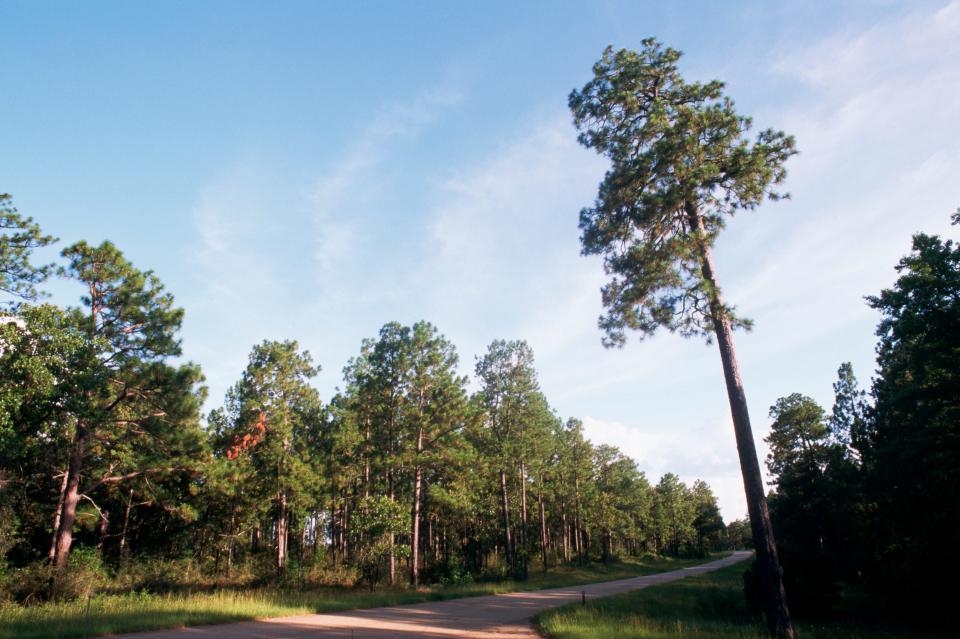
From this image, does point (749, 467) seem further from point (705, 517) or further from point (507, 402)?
point (705, 517)

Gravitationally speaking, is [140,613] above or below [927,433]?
below

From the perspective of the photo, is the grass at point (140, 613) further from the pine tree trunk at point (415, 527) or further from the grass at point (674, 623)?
the grass at point (674, 623)

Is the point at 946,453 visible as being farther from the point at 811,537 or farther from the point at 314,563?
the point at 314,563

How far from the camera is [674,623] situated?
14320 mm

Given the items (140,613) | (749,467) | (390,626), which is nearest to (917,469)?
(749,467)

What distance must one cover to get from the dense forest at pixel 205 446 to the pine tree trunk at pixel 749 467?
21.1 meters

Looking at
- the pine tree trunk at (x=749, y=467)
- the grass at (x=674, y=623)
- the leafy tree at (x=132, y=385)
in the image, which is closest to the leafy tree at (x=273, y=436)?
the leafy tree at (x=132, y=385)

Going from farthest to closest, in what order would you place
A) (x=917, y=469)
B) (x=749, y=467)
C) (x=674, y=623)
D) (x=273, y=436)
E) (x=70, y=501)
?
(x=273, y=436)
(x=70, y=501)
(x=917, y=469)
(x=674, y=623)
(x=749, y=467)

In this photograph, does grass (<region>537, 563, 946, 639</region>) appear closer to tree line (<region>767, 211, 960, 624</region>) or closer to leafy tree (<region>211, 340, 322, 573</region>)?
tree line (<region>767, 211, 960, 624</region>)

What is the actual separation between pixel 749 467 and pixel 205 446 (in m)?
25.8

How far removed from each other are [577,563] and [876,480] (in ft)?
119

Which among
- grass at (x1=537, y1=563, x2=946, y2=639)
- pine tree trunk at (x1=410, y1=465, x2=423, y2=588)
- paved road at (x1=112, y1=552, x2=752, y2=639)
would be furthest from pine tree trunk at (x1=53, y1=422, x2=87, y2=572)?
grass at (x1=537, y1=563, x2=946, y2=639)

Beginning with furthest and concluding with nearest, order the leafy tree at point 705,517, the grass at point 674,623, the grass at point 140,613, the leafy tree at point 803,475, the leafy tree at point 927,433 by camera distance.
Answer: the leafy tree at point 705,517 → the leafy tree at point 803,475 → the leafy tree at point 927,433 → the grass at point 140,613 → the grass at point 674,623

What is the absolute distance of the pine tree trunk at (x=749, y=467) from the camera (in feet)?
41.1
